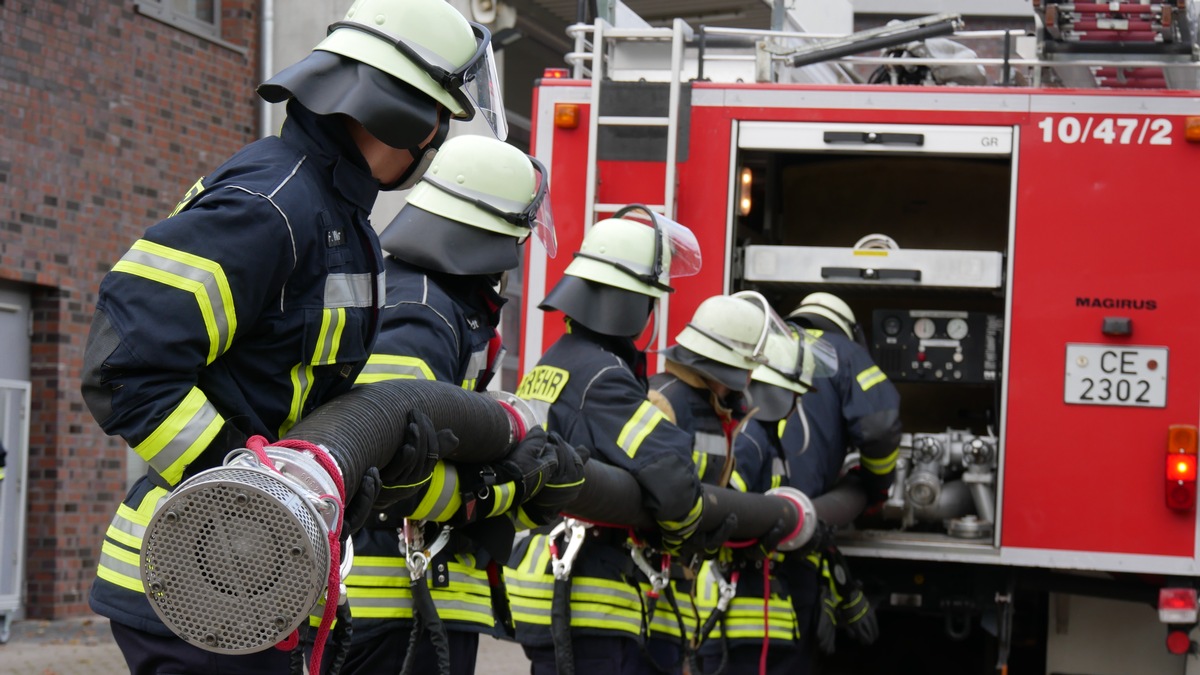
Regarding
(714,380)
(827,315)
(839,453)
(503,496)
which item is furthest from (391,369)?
(827,315)

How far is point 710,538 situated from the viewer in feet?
14.8

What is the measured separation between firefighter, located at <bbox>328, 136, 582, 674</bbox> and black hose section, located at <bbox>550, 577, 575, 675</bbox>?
0.66 meters

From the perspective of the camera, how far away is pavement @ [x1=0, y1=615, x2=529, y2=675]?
26.2 ft

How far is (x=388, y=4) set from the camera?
2547mm

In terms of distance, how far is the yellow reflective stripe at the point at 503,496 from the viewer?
304 centimetres

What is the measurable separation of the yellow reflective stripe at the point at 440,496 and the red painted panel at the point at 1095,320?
3.34 m

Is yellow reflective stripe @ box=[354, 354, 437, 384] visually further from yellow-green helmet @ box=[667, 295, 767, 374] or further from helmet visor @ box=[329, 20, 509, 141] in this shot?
yellow-green helmet @ box=[667, 295, 767, 374]

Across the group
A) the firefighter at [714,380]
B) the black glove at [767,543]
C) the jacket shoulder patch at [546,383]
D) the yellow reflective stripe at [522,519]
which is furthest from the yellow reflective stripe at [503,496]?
the black glove at [767,543]

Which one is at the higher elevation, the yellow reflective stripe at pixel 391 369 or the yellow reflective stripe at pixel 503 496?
the yellow reflective stripe at pixel 391 369

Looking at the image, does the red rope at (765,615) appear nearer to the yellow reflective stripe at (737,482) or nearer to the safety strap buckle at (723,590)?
the safety strap buckle at (723,590)

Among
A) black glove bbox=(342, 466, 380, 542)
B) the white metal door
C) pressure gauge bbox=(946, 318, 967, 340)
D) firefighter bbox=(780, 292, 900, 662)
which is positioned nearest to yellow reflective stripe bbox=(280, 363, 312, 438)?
black glove bbox=(342, 466, 380, 542)

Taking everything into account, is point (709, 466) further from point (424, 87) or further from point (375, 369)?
point (424, 87)

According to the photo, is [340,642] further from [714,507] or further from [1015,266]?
[1015,266]

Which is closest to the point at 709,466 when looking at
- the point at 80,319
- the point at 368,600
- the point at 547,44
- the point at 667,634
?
the point at 667,634
